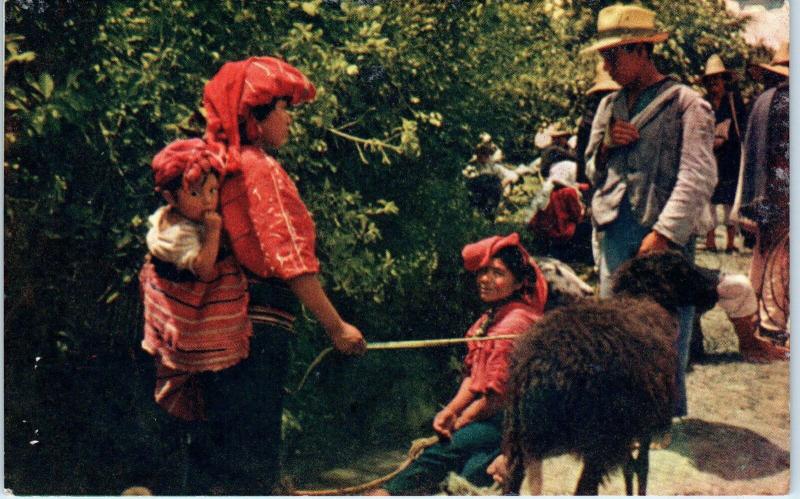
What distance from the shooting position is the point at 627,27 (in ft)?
16.1

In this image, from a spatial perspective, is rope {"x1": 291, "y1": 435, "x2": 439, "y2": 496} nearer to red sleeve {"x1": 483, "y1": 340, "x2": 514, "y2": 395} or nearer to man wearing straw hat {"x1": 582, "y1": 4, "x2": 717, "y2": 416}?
red sleeve {"x1": 483, "y1": 340, "x2": 514, "y2": 395}

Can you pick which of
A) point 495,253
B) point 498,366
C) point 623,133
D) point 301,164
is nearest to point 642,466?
point 498,366

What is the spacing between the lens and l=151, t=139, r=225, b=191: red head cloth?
4.23m

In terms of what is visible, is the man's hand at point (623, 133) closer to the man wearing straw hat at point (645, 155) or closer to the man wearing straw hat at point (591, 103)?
the man wearing straw hat at point (645, 155)

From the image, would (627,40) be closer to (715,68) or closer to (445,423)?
(715,68)

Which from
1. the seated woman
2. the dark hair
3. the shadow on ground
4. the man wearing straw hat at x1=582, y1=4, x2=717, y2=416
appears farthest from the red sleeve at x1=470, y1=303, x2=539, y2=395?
the shadow on ground

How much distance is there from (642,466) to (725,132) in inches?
63.0

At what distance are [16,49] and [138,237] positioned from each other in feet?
3.28

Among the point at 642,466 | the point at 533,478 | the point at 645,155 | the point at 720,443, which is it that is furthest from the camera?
the point at 720,443

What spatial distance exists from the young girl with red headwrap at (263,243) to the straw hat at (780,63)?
219cm

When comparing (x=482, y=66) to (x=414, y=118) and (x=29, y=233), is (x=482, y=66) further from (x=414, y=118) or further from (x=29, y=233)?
(x=29, y=233)

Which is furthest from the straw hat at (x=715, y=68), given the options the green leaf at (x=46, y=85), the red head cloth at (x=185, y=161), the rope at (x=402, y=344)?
the green leaf at (x=46, y=85)

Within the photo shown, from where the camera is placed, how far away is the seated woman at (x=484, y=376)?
473cm

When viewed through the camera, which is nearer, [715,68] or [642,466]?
[642,466]
